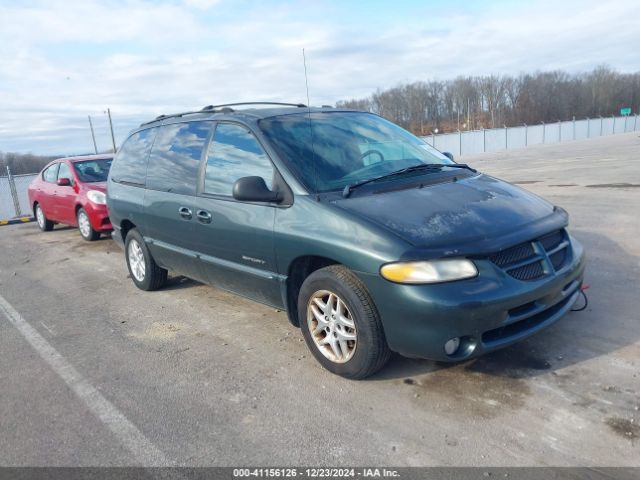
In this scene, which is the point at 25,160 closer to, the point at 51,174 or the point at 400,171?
the point at 51,174

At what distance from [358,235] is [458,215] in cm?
67

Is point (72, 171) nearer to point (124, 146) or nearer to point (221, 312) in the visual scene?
point (124, 146)

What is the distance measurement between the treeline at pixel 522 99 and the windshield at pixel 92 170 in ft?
268

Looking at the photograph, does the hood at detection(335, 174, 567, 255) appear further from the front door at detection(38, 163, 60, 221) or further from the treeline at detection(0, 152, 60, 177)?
the treeline at detection(0, 152, 60, 177)

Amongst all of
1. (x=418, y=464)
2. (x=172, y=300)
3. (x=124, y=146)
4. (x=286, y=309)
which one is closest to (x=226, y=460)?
(x=418, y=464)

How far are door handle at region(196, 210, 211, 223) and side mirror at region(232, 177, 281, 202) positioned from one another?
2.34ft

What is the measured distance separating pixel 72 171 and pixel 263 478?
28.9ft

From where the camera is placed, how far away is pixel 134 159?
18.8 feet

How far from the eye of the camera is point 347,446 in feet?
8.96

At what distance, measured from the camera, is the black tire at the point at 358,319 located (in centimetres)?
315

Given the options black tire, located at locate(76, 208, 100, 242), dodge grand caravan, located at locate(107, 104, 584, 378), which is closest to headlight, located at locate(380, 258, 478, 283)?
dodge grand caravan, located at locate(107, 104, 584, 378)

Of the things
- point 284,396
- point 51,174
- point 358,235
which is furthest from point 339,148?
point 51,174

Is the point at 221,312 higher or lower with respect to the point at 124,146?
lower

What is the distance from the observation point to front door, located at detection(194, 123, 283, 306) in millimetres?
3832
